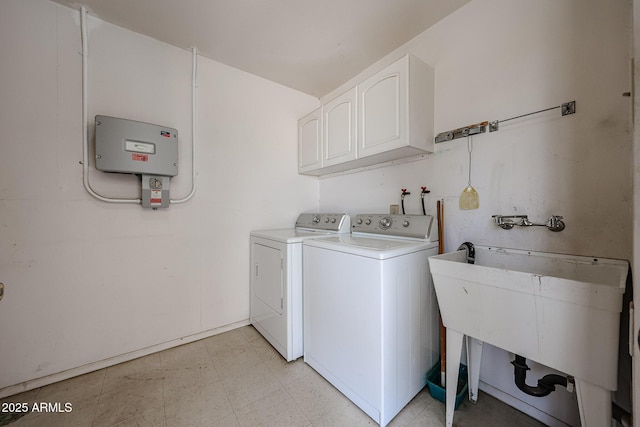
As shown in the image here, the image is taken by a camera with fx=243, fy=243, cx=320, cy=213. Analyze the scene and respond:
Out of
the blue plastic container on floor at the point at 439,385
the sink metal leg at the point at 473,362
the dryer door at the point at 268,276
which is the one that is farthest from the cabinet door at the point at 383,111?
the blue plastic container on floor at the point at 439,385

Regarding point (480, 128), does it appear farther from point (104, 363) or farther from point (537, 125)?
point (104, 363)

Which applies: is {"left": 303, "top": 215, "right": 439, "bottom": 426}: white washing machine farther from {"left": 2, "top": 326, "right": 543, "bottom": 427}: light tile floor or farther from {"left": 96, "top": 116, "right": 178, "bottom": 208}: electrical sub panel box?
{"left": 96, "top": 116, "right": 178, "bottom": 208}: electrical sub panel box

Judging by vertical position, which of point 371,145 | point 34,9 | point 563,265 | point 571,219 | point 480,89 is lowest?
point 563,265

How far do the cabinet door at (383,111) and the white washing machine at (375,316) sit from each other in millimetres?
584

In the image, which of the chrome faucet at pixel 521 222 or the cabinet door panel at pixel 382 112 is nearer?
the chrome faucet at pixel 521 222

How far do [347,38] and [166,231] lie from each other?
7.18ft

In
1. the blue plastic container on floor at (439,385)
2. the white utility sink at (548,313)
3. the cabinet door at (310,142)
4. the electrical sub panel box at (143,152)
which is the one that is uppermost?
the cabinet door at (310,142)

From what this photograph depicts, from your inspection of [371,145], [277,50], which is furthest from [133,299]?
[277,50]

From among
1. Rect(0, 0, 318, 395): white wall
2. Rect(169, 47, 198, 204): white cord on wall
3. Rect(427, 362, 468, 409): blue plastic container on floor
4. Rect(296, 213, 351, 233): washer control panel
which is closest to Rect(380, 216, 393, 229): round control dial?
Rect(296, 213, 351, 233): washer control panel

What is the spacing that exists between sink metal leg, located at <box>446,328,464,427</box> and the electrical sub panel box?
2184 mm

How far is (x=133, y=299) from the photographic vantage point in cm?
191

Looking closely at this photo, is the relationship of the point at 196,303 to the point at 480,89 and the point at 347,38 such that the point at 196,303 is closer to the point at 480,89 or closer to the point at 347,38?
the point at 347,38

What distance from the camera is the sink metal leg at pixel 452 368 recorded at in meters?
1.28

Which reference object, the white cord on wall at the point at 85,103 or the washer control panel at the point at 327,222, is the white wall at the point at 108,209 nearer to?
the white cord on wall at the point at 85,103
